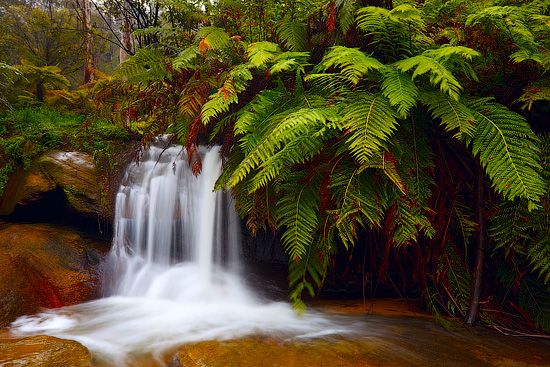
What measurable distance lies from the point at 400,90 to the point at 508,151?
701 millimetres

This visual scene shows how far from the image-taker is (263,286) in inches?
140

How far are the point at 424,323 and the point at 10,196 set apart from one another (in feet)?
16.4

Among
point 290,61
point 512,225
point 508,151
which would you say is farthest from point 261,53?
point 512,225

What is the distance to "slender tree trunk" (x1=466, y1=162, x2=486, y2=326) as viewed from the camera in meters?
2.44

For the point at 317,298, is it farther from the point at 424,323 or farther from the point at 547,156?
the point at 547,156

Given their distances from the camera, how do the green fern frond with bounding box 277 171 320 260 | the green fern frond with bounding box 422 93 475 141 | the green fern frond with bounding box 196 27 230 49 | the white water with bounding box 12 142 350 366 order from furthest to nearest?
the green fern frond with bounding box 196 27 230 49, the white water with bounding box 12 142 350 366, the green fern frond with bounding box 277 171 320 260, the green fern frond with bounding box 422 93 475 141

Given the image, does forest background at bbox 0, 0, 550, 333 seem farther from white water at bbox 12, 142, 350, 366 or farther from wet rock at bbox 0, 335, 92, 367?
wet rock at bbox 0, 335, 92, 367

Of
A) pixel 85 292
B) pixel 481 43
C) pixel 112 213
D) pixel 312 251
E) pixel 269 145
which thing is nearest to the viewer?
pixel 269 145

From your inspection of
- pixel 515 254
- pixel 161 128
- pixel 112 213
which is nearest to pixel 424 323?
pixel 515 254

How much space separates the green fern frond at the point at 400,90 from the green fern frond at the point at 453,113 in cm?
16

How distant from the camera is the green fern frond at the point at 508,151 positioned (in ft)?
5.90

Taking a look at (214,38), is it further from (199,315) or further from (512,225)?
(512,225)

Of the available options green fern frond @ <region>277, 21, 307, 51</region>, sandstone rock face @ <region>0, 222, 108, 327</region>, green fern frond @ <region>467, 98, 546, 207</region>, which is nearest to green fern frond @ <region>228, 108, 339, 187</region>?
green fern frond @ <region>467, 98, 546, 207</region>

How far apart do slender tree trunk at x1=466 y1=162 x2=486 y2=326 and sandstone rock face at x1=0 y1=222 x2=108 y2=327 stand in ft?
11.8
